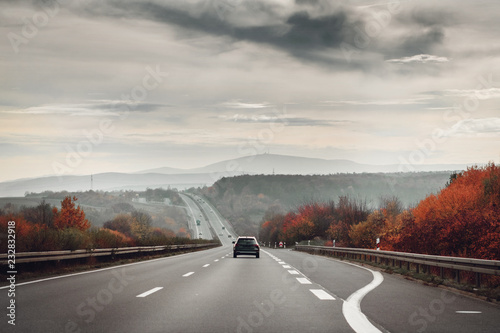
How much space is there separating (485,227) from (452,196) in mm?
18660

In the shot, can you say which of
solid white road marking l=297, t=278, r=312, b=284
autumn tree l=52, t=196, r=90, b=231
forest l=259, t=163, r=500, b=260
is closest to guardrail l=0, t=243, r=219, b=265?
solid white road marking l=297, t=278, r=312, b=284

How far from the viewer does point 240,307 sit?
9289 mm

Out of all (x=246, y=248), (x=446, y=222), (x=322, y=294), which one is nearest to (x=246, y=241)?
(x=246, y=248)

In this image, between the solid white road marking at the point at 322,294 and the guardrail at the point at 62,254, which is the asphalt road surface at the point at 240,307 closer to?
the solid white road marking at the point at 322,294

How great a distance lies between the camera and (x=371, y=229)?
185 ft

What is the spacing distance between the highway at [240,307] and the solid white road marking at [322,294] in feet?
0.07

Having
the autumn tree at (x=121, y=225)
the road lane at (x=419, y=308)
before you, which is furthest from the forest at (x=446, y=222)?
the autumn tree at (x=121, y=225)

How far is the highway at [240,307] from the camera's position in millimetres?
7414

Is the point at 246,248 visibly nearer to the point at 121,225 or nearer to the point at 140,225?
the point at 121,225

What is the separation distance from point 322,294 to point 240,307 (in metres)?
2.75

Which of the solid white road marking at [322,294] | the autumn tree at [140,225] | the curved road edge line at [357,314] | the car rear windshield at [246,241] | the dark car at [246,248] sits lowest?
the autumn tree at [140,225]

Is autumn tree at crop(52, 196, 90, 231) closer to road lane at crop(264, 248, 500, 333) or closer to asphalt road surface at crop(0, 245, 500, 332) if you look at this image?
asphalt road surface at crop(0, 245, 500, 332)

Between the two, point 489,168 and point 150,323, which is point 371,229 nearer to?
point 489,168

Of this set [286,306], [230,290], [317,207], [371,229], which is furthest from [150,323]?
[317,207]
